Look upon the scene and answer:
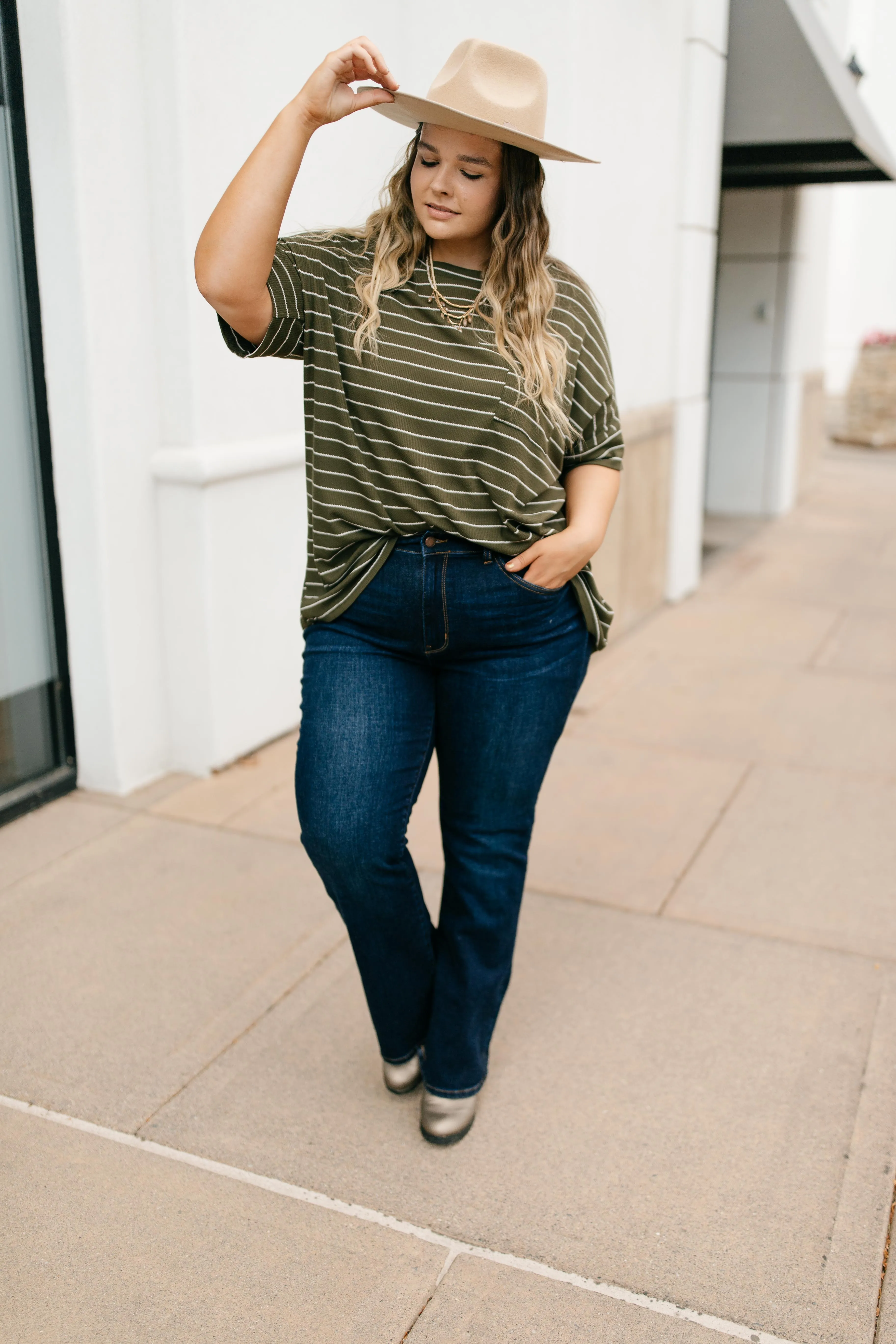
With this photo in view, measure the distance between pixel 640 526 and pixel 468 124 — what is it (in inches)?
178

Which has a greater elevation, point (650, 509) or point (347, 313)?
point (347, 313)

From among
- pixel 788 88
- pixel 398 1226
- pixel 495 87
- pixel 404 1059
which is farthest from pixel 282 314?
pixel 788 88

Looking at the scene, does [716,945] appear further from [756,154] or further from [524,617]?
[756,154]

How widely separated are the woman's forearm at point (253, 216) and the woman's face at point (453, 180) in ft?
0.73

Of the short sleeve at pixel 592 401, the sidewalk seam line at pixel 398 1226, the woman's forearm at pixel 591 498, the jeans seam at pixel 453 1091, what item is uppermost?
the short sleeve at pixel 592 401

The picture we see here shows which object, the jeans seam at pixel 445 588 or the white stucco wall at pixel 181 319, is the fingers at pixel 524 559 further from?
the white stucco wall at pixel 181 319

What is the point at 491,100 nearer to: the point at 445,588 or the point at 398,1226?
the point at 445,588

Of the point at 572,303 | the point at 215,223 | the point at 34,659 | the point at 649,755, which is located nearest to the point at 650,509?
the point at 649,755

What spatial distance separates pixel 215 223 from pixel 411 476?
514 mm

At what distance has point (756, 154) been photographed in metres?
7.53

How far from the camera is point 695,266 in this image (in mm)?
6695

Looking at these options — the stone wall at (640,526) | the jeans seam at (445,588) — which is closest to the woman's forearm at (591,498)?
the jeans seam at (445,588)

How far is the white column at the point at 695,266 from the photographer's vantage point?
6398 mm

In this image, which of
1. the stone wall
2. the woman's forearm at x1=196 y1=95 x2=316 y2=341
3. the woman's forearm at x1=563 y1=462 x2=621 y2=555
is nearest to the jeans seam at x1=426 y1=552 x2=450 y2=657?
the woman's forearm at x1=563 y1=462 x2=621 y2=555
